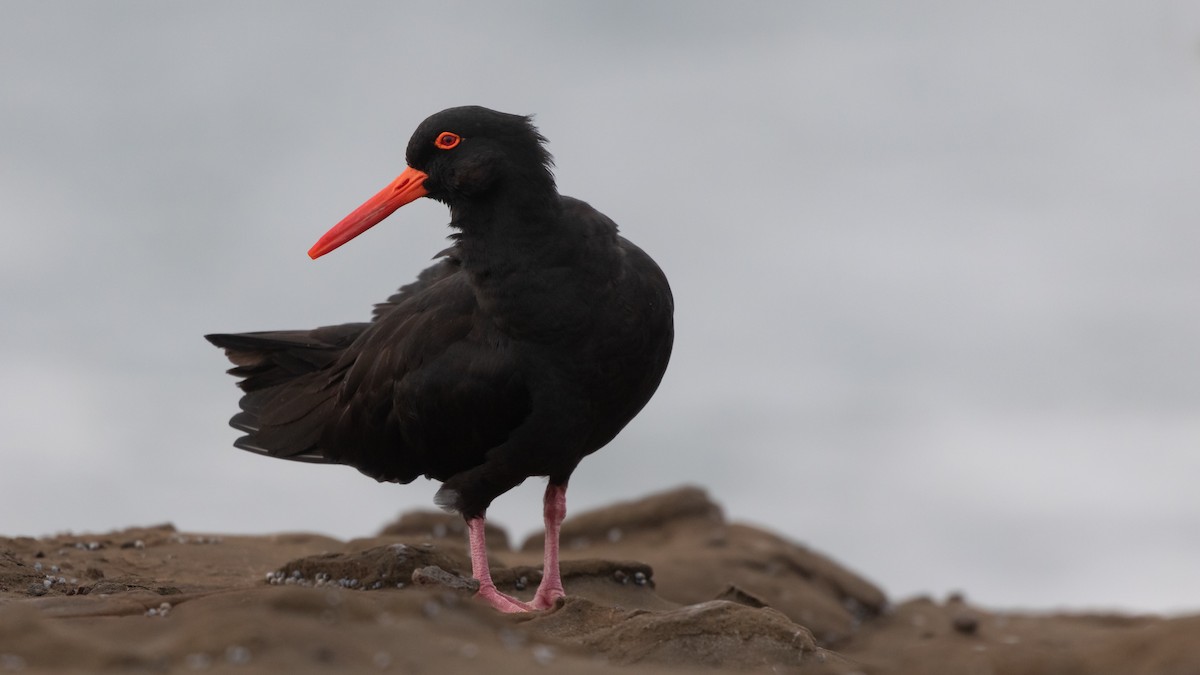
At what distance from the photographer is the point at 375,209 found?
873cm

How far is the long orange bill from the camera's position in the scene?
8.53 meters

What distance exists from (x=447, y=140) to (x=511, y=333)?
123cm

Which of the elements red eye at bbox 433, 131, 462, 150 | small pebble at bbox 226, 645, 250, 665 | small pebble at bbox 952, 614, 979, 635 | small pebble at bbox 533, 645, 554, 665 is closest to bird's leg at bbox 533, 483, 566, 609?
red eye at bbox 433, 131, 462, 150

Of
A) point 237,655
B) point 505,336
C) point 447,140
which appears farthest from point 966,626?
point 237,655

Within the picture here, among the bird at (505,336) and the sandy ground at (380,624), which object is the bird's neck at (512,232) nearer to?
the bird at (505,336)

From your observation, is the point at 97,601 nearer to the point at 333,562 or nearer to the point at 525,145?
the point at 333,562

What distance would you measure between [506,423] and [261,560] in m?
3.73

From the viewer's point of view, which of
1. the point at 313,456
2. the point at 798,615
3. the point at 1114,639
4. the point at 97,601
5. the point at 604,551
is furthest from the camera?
the point at 604,551

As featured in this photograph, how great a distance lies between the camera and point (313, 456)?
32.2ft

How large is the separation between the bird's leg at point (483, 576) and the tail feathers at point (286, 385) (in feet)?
4.91

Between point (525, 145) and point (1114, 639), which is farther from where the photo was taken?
point (525, 145)

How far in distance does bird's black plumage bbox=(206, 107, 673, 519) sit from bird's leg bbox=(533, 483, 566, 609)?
0.49ft

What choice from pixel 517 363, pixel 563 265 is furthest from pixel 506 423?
pixel 563 265

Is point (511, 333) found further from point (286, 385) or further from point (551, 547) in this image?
point (286, 385)
